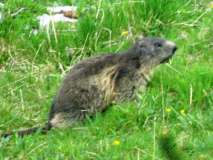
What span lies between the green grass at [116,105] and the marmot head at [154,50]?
111 millimetres

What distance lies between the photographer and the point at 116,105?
4.96 metres

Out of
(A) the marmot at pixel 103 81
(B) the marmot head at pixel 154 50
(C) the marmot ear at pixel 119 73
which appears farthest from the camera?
(B) the marmot head at pixel 154 50

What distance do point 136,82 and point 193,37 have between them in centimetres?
121

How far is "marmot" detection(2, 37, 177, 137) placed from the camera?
488cm

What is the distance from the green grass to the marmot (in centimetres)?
10

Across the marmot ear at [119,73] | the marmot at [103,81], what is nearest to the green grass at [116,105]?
the marmot at [103,81]

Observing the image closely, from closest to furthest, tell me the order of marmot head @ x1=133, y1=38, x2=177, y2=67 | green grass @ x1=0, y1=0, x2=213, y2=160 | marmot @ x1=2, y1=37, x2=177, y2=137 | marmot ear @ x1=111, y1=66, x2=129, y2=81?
green grass @ x1=0, y1=0, x2=213, y2=160, marmot @ x1=2, y1=37, x2=177, y2=137, marmot ear @ x1=111, y1=66, x2=129, y2=81, marmot head @ x1=133, y1=38, x2=177, y2=67

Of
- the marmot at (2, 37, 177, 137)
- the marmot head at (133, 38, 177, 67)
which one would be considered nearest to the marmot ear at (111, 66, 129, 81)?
the marmot at (2, 37, 177, 137)

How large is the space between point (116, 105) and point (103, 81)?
22 cm

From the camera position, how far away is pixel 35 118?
16.7 ft

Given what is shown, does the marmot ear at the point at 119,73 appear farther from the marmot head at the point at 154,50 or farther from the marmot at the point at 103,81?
the marmot head at the point at 154,50

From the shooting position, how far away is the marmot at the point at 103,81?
4.88 meters

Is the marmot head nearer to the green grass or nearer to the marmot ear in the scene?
the green grass

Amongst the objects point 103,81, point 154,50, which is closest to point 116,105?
point 103,81
